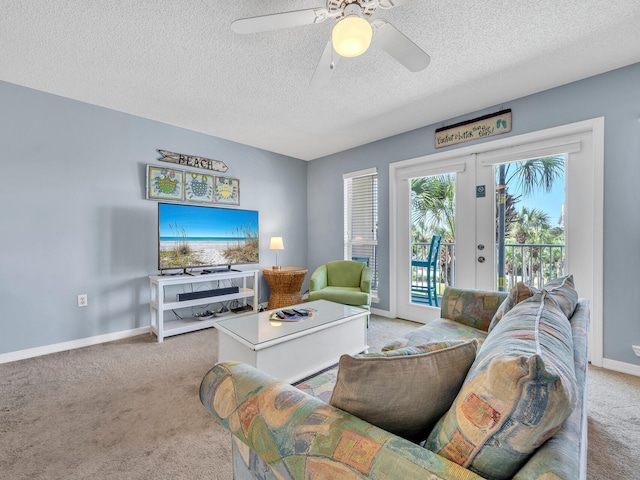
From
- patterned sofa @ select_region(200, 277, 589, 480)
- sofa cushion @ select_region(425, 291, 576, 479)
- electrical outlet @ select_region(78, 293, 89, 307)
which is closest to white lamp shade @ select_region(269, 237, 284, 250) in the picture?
electrical outlet @ select_region(78, 293, 89, 307)

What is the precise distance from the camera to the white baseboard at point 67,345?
Result: 251cm

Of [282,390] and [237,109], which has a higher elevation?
[237,109]

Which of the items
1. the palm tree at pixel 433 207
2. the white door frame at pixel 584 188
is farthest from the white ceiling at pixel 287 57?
the palm tree at pixel 433 207

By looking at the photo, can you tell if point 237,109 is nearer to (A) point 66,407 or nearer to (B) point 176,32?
(B) point 176,32

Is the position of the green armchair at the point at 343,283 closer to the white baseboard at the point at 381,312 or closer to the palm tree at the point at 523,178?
the white baseboard at the point at 381,312

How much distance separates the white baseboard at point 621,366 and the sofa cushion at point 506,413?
8.29ft

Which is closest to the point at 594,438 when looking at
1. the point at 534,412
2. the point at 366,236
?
the point at 534,412

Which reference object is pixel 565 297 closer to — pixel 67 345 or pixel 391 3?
pixel 391 3

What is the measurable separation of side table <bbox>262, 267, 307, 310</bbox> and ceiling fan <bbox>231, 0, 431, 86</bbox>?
2.67 meters

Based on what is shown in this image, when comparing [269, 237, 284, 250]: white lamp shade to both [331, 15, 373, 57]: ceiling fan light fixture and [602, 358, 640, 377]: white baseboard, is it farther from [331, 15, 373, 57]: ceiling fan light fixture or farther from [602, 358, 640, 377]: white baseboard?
[602, 358, 640, 377]: white baseboard

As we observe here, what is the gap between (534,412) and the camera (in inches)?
20.4

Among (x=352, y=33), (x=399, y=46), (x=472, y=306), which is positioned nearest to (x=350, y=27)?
(x=352, y=33)

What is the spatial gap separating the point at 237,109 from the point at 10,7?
5.26 ft

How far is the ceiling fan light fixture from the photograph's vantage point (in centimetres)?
131
